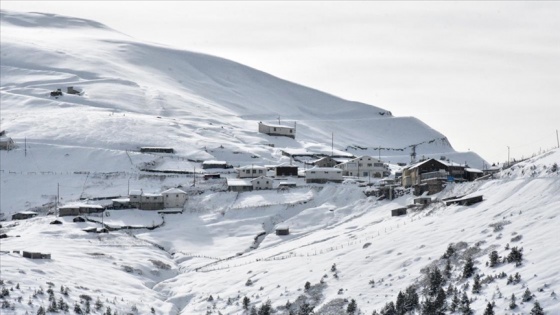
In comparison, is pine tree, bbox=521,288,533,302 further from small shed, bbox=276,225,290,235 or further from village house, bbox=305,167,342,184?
village house, bbox=305,167,342,184

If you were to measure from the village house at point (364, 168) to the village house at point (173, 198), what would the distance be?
2372cm

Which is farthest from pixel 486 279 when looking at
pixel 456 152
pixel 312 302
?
pixel 456 152

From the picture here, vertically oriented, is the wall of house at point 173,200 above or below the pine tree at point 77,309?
above

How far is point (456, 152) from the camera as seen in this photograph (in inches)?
6875

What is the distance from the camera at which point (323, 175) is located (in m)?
112

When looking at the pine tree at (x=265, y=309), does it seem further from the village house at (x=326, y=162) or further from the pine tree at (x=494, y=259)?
the village house at (x=326, y=162)

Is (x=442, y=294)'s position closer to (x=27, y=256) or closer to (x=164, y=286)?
(x=164, y=286)

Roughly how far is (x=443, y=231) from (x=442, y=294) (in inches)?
502

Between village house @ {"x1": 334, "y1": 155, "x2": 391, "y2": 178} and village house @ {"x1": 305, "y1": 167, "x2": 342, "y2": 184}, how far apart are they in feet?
31.1

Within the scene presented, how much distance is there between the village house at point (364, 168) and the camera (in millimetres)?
122500

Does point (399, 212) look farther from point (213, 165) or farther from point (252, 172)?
point (213, 165)

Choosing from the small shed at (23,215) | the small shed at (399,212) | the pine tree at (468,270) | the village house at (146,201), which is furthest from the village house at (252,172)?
the pine tree at (468,270)

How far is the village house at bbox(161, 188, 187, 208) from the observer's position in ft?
340

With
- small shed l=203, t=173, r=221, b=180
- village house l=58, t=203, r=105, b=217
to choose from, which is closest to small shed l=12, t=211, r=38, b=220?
village house l=58, t=203, r=105, b=217
